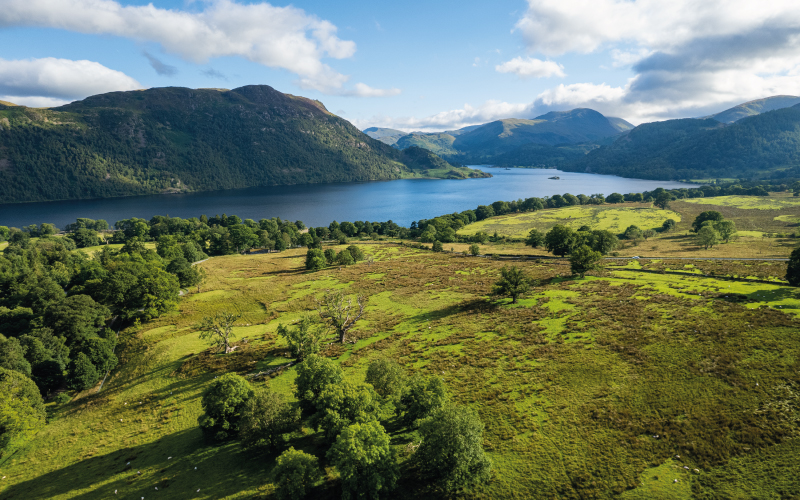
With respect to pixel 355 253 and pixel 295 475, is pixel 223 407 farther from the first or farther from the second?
pixel 355 253

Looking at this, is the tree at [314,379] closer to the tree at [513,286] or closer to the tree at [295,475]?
the tree at [295,475]

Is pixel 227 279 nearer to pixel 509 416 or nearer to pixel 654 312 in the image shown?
pixel 509 416

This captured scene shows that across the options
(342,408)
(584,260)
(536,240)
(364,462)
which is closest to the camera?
(364,462)

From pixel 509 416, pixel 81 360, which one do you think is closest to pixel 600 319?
pixel 509 416

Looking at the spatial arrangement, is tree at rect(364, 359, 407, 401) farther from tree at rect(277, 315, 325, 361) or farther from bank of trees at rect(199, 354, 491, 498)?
tree at rect(277, 315, 325, 361)

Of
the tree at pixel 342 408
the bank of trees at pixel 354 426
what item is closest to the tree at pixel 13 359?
the bank of trees at pixel 354 426

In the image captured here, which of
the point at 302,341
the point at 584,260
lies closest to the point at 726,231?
the point at 584,260
